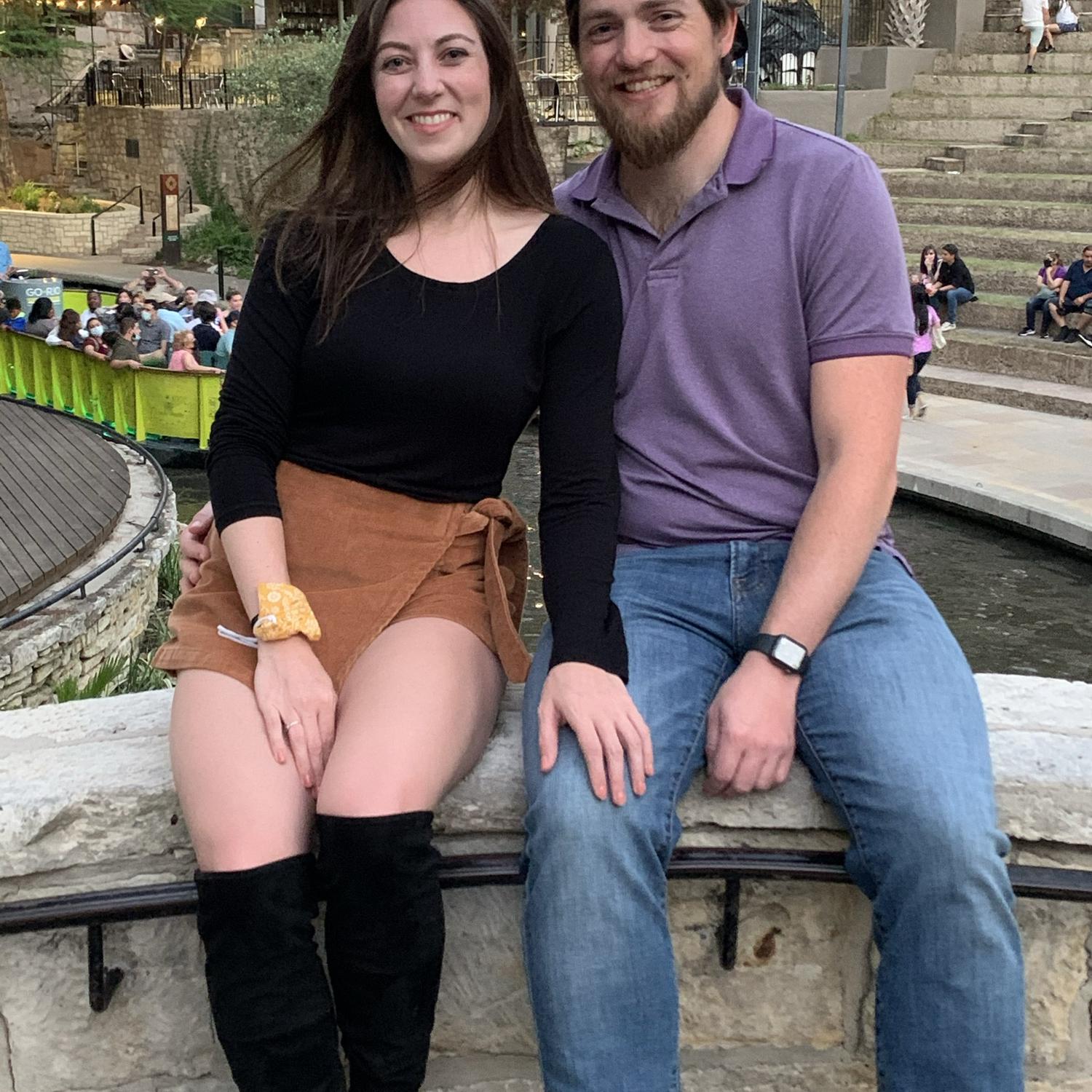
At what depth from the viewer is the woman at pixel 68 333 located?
1455 cm

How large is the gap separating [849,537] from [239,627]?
0.87 metres

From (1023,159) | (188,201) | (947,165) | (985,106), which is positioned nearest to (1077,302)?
(1023,159)

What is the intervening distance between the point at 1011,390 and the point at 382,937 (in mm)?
13647

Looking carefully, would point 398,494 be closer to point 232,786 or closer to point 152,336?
point 232,786

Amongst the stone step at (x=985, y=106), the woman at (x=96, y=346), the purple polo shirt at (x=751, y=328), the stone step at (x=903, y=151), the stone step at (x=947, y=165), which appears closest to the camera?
the purple polo shirt at (x=751, y=328)

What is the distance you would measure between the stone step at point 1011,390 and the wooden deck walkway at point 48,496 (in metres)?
8.60

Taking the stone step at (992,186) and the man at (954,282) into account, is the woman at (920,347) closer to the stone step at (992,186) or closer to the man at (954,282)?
the man at (954,282)

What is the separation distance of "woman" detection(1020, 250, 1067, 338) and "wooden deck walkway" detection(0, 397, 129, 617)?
10020mm

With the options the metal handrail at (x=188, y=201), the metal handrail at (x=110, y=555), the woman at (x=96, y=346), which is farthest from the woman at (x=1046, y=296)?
the metal handrail at (x=188, y=201)

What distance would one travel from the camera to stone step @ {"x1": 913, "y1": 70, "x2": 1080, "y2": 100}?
21203 millimetres

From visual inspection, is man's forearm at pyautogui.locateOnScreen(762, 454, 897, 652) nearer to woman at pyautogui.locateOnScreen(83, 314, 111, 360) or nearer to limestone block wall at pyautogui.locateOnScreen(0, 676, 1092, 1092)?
limestone block wall at pyautogui.locateOnScreen(0, 676, 1092, 1092)

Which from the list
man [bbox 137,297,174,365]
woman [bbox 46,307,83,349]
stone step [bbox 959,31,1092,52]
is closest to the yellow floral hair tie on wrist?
woman [bbox 46,307,83,349]

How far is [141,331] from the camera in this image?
14922mm

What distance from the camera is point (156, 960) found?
6.10 feet
